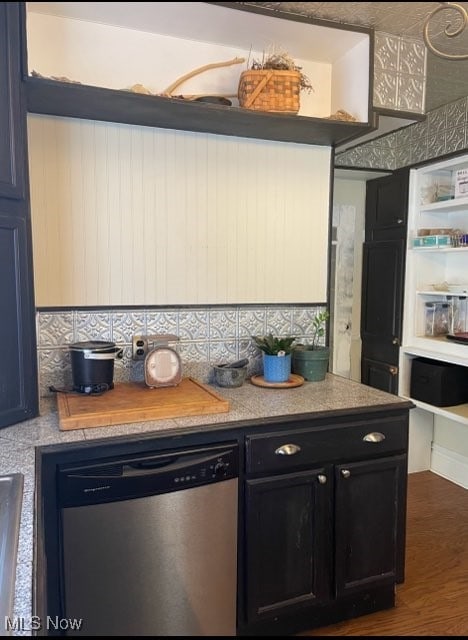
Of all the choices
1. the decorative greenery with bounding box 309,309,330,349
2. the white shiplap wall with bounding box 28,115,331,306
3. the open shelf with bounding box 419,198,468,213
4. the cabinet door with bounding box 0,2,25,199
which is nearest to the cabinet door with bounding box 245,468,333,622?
the decorative greenery with bounding box 309,309,330,349

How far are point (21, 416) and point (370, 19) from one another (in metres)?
1.93

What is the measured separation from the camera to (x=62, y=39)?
178 centimetres

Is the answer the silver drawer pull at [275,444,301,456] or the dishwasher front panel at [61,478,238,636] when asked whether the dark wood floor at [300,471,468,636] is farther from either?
the silver drawer pull at [275,444,301,456]

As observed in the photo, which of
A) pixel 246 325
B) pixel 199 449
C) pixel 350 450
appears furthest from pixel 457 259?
pixel 199 449

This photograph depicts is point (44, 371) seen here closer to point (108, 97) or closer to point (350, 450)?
point (108, 97)

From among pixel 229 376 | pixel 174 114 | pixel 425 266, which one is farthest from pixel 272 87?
pixel 425 266

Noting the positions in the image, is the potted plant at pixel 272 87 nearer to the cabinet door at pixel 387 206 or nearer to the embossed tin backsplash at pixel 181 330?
the embossed tin backsplash at pixel 181 330

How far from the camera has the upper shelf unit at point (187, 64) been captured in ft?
5.61

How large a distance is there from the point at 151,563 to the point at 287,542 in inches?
20.3

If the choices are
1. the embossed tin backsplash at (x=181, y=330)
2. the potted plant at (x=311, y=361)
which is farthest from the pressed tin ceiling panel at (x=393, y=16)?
the potted plant at (x=311, y=361)

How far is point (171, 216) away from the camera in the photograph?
81.6 inches

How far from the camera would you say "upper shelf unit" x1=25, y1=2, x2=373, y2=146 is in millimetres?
1711

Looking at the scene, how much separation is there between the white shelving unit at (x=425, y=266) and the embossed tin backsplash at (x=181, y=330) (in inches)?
41.6

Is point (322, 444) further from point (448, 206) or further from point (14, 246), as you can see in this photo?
point (448, 206)
